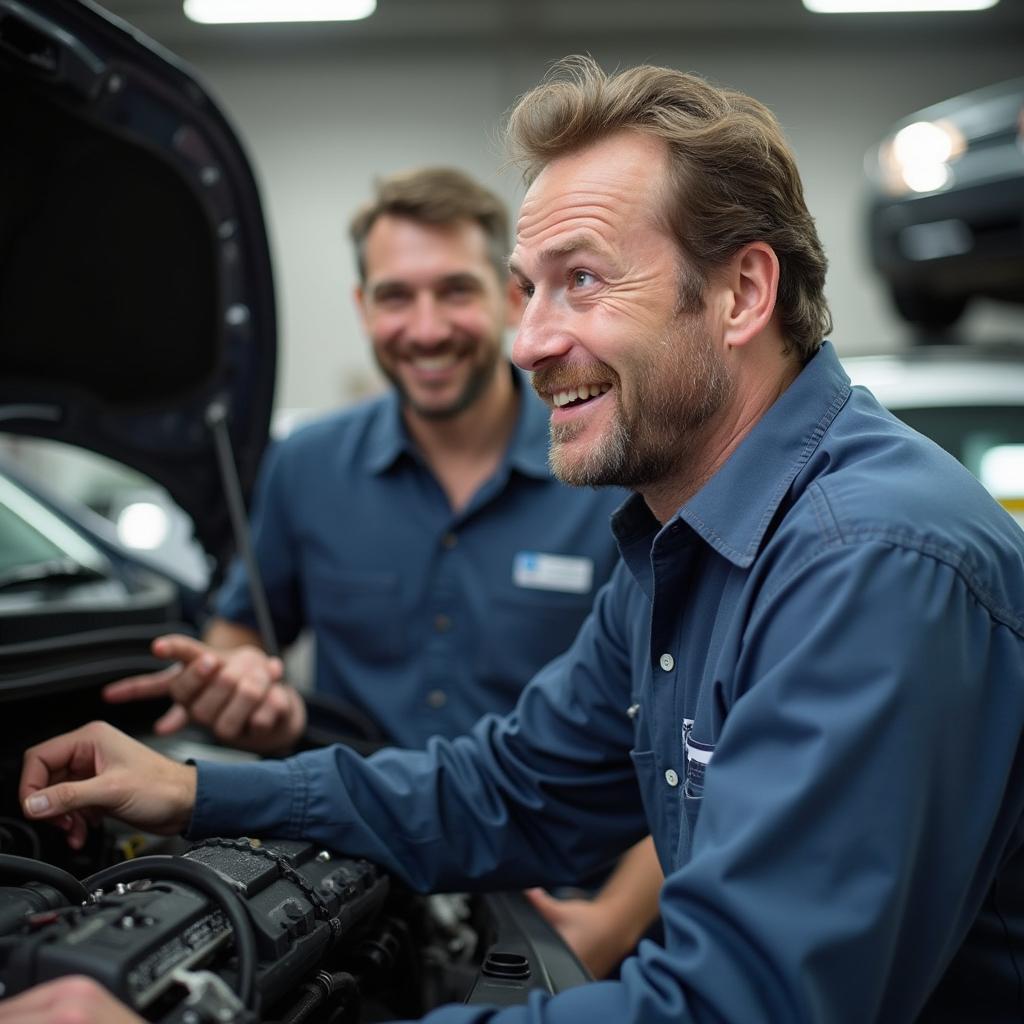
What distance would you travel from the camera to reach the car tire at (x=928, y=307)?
12.7ft

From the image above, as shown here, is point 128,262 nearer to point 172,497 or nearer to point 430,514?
point 172,497

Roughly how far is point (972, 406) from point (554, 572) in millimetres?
1051

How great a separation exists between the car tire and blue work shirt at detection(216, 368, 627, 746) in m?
2.18

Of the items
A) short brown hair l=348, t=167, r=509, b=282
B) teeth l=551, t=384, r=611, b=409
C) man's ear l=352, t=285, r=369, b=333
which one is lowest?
teeth l=551, t=384, r=611, b=409

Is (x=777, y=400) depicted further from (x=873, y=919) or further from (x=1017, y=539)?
(x=873, y=919)

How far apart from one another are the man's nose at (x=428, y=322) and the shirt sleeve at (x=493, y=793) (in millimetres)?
Answer: 815

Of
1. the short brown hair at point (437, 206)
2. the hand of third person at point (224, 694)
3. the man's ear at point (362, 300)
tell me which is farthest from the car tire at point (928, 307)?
the hand of third person at point (224, 694)

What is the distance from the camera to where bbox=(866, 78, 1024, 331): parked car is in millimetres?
3404

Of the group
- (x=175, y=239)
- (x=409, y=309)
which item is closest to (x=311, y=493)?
(x=409, y=309)

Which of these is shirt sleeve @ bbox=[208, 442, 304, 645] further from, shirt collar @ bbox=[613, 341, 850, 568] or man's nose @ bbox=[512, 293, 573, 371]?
shirt collar @ bbox=[613, 341, 850, 568]

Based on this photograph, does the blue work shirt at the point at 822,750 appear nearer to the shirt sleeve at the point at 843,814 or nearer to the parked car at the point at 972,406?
the shirt sleeve at the point at 843,814

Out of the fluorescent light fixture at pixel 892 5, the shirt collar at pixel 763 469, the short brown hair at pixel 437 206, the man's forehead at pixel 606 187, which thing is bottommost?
the shirt collar at pixel 763 469

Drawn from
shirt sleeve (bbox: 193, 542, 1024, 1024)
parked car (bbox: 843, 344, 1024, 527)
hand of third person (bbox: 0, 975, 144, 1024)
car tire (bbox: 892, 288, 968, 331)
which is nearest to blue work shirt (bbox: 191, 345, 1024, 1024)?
shirt sleeve (bbox: 193, 542, 1024, 1024)

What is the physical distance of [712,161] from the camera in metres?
1.26
